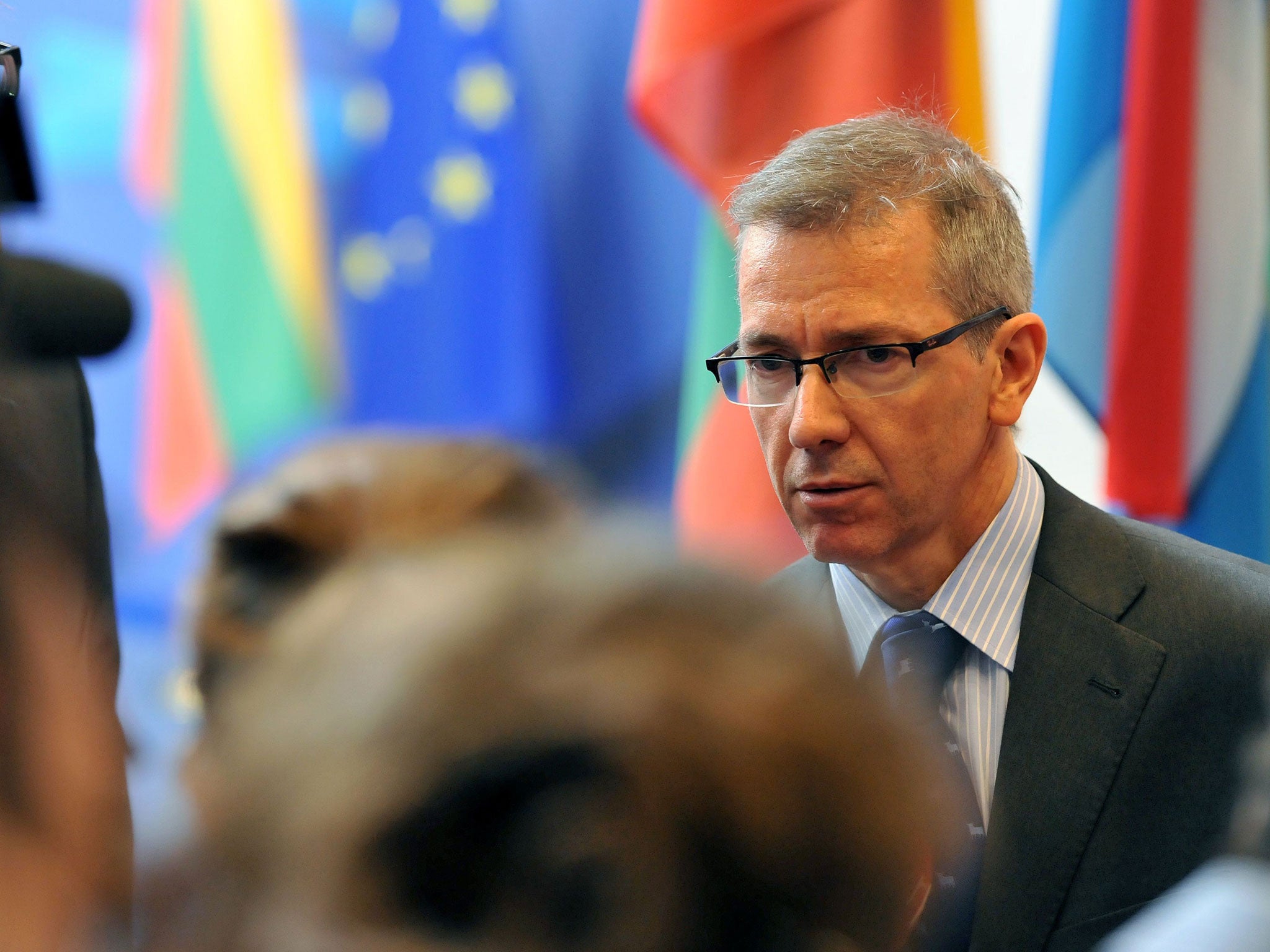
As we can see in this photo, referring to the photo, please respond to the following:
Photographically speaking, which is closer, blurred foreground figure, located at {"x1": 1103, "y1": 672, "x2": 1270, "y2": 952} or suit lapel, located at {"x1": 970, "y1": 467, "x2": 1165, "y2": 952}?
blurred foreground figure, located at {"x1": 1103, "y1": 672, "x2": 1270, "y2": 952}

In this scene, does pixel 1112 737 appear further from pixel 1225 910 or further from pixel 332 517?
pixel 332 517

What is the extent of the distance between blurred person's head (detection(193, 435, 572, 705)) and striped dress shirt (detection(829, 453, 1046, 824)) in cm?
111

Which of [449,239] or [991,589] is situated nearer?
[991,589]

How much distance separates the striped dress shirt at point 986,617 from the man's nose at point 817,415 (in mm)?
225

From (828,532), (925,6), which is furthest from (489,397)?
(828,532)

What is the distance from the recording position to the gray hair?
1.59 m

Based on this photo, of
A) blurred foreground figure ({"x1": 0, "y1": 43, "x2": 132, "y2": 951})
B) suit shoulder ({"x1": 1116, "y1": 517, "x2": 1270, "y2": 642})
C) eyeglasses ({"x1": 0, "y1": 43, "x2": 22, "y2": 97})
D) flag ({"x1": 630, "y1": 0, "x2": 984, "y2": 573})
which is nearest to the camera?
blurred foreground figure ({"x1": 0, "y1": 43, "x2": 132, "y2": 951})

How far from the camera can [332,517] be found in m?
0.35

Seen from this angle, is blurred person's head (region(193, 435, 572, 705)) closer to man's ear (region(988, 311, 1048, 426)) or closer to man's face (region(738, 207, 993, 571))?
man's face (region(738, 207, 993, 571))

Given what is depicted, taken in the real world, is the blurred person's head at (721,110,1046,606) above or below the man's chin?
above

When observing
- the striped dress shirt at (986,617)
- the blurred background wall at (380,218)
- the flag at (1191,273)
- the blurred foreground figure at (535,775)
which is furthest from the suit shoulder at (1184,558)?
the blurred foreground figure at (535,775)

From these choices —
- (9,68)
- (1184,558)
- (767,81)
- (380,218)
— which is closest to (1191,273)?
(767,81)

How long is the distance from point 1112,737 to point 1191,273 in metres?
1.43

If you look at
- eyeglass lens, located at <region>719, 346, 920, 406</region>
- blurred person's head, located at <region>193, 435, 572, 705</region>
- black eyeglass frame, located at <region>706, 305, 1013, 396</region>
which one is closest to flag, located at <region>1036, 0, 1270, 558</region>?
black eyeglass frame, located at <region>706, 305, 1013, 396</region>
